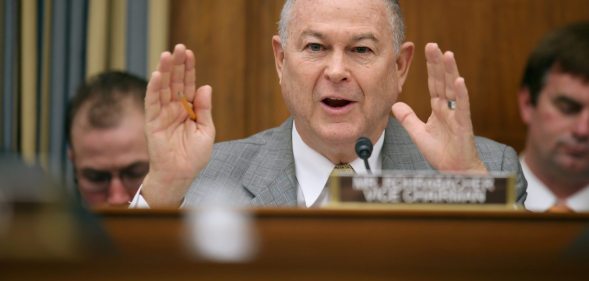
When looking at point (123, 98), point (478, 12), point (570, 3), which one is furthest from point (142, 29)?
point (570, 3)

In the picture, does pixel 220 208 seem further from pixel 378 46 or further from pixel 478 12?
pixel 478 12

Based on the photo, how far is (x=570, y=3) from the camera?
11.3 ft

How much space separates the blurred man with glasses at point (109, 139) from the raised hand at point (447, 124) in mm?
983

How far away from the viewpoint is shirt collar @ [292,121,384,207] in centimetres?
226

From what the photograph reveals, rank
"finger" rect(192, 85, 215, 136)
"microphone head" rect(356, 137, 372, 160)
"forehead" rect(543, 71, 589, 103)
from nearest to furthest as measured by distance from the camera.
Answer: "microphone head" rect(356, 137, 372, 160) → "finger" rect(192, 85, 215, 136) → "forehead" rect(543, 71, 589, 103)

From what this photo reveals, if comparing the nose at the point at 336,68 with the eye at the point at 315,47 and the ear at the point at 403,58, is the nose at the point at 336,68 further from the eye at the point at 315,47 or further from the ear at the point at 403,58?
the ear at the point at 403,58

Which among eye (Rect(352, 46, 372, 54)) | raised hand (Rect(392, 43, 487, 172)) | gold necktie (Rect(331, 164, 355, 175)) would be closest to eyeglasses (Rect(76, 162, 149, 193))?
gold necktie (Rect(331, 164, 355, 175))

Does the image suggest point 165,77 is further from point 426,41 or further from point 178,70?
point 426,41

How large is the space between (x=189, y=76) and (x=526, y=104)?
5.27 feet

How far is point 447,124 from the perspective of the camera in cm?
211

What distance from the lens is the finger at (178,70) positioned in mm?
2056

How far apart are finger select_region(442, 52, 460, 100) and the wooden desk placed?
988 mm

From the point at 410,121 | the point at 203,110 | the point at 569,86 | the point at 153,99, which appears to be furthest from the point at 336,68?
the point at 569,86

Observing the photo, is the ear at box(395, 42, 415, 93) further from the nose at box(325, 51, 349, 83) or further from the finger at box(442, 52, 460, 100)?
the finger at box(442, 52, 460, 100)
